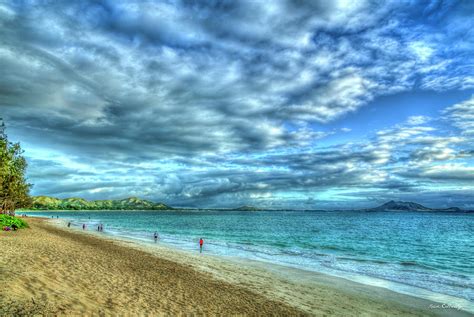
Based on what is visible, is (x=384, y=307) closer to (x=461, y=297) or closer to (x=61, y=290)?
(x=461, y=297)

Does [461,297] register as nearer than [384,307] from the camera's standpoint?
No

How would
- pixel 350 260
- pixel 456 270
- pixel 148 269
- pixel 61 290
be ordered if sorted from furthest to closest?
pixel 350 260 < pixel 456 270 < pixel 148 269 < pixel 61 290

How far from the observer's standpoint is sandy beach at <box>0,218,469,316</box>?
11414 millimetres

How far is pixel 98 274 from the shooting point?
17656mm

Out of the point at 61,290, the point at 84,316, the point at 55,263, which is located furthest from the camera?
the point at 55,263

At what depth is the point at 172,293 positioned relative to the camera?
16109 mm

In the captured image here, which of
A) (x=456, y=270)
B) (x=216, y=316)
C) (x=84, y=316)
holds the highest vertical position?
(x=84, y=316)

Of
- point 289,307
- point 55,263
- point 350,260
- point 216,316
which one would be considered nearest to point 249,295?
point 289,307

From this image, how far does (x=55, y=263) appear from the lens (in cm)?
1819

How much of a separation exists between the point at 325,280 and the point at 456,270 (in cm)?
1854

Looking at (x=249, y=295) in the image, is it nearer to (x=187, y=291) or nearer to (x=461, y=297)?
(x=187, y=291)

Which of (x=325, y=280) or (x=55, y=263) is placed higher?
(x=55, y=263)

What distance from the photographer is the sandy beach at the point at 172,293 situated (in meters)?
11.4

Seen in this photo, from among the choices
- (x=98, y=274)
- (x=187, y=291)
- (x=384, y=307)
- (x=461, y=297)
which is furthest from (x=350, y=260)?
(x=98, y=274)
